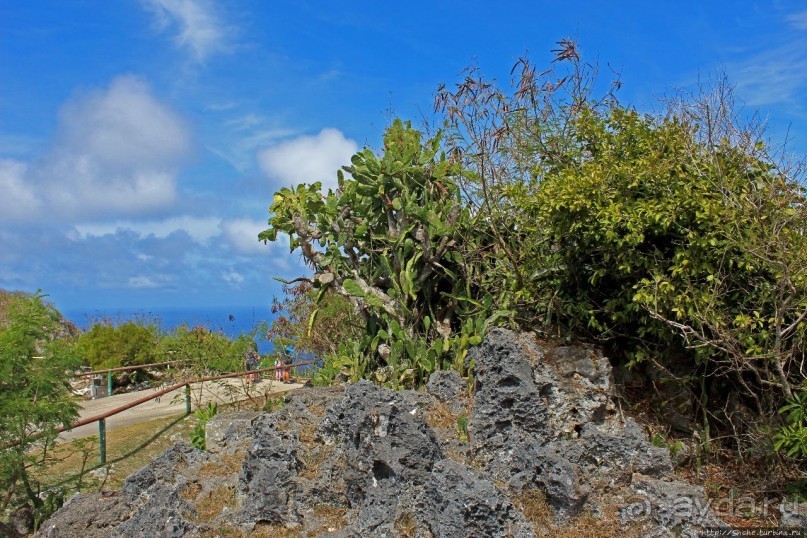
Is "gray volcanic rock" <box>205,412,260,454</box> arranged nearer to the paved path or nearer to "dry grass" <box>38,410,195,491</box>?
"dry grass" <box>38,410,195,491</box>

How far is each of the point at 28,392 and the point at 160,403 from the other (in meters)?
6.94

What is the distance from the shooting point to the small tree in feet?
20.4

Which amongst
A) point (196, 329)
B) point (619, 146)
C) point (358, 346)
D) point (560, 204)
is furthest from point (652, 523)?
point (196, 329)

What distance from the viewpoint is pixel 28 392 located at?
6391 mm

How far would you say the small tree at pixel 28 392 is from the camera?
6.21 m

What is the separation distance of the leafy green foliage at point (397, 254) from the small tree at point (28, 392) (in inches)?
130

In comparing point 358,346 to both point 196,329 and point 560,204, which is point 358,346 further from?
point 196,329

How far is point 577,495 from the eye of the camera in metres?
5.19

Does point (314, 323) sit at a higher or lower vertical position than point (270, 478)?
higher

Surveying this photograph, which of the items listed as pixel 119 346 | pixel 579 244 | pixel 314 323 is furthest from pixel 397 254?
pixel 119 346

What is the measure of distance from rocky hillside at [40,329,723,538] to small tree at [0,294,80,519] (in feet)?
2.48

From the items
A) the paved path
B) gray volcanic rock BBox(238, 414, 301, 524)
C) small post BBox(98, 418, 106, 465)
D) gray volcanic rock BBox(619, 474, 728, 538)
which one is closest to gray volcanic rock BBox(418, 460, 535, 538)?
gray volcanic rock BBox(619, 474, 728, 538)

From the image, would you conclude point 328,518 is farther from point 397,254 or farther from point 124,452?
point 124,452

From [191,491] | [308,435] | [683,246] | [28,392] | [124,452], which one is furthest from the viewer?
[124,452]
